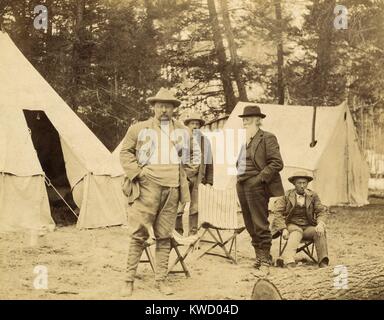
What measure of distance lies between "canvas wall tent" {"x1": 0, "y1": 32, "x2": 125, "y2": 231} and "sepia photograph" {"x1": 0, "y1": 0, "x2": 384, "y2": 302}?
2 cm

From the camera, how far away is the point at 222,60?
13.9m

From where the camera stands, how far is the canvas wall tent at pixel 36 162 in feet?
28.0

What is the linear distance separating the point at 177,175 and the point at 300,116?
7.03m

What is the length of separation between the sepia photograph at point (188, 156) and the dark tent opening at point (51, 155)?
0.09 feet

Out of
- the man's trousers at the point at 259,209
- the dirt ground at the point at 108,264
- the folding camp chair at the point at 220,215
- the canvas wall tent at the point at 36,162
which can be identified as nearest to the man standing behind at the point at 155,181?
the dirt ground at the point at 108,264

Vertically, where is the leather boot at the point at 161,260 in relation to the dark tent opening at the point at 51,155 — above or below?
below

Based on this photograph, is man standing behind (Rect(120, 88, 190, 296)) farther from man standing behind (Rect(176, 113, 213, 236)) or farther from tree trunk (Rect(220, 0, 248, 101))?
tree trunk (Rect(220, 0, 248, 101))

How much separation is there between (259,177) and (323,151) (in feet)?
17.2

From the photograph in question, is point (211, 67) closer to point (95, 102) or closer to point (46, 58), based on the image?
point (95, 102)

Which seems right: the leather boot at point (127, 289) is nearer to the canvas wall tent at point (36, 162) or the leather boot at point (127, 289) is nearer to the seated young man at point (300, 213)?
the seated young man at point (300, 213)

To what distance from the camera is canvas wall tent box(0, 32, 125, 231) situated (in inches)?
336

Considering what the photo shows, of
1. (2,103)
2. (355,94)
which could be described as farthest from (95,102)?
(355,94)

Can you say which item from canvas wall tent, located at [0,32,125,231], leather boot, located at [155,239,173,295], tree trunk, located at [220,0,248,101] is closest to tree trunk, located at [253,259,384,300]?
leather boot, located at [155,239,173,295]

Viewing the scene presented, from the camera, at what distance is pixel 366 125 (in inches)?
534
